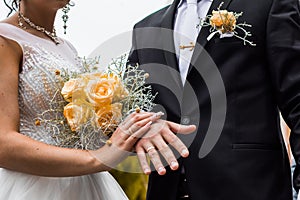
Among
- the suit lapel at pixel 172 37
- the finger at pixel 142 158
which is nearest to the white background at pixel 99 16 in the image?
the suit lapel at pixel 172 37

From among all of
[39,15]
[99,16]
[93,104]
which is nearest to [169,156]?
[93,104]

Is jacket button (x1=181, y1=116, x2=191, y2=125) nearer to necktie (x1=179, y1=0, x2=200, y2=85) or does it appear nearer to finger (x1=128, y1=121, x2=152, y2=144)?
necktie (x1=179, y1=0, x2=200, y2=85)

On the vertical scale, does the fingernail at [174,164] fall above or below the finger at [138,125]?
below

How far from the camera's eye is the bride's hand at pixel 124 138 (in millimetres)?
1356

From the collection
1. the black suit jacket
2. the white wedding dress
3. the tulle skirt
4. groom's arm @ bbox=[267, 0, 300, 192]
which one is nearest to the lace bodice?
the white wedding dress

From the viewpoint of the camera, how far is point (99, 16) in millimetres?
2594

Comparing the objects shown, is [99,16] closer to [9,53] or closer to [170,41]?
[170,41]

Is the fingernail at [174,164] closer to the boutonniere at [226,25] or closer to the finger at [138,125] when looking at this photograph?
the finger at [138,125]

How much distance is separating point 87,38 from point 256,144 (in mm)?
1001

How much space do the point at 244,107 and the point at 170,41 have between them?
1.06 ft

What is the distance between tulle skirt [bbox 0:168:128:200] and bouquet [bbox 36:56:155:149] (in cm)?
13

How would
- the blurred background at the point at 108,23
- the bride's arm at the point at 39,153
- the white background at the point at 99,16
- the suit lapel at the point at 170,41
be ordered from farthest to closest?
the white background at the point at 99,16, the blurred background at the point at 108,23, the suit lapel at the point at 170,41, the bride's arm at the point at 39,153

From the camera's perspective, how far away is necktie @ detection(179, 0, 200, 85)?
1657mm

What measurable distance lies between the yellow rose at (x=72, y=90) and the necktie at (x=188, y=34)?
1.12ft
